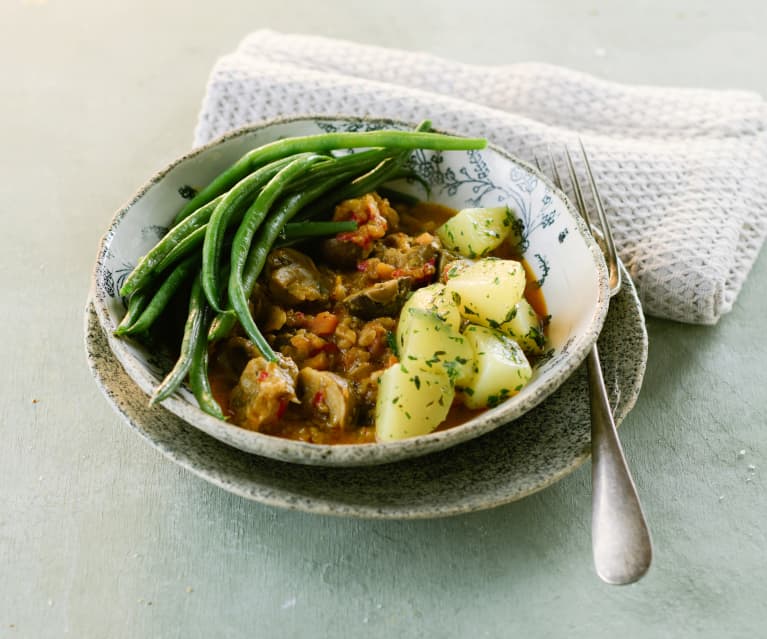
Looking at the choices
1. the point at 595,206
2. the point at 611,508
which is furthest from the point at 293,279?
the point at 595,206

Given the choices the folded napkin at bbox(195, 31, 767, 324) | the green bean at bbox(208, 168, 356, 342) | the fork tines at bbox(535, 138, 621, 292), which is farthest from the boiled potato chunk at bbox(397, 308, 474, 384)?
the folded napkin at bbox(195, 31, 767, 324)

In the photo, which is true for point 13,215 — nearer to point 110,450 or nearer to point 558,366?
point 110,450

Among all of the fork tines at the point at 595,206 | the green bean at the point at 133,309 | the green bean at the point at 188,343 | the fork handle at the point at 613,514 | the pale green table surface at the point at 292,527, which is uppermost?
the green bean at the point at 133,309

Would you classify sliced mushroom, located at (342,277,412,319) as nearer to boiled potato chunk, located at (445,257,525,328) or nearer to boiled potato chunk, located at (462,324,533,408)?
boiled potato chunk, located at (445,257,525,328)

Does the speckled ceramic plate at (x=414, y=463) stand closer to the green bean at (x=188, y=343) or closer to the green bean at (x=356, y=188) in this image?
the green bean at (x=188, y=343)

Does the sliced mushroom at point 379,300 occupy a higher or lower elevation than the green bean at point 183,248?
lower

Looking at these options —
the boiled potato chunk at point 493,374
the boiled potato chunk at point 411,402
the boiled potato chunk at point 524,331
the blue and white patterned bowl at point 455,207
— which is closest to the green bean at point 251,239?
the blue and white patterned bowl at point 455,207
